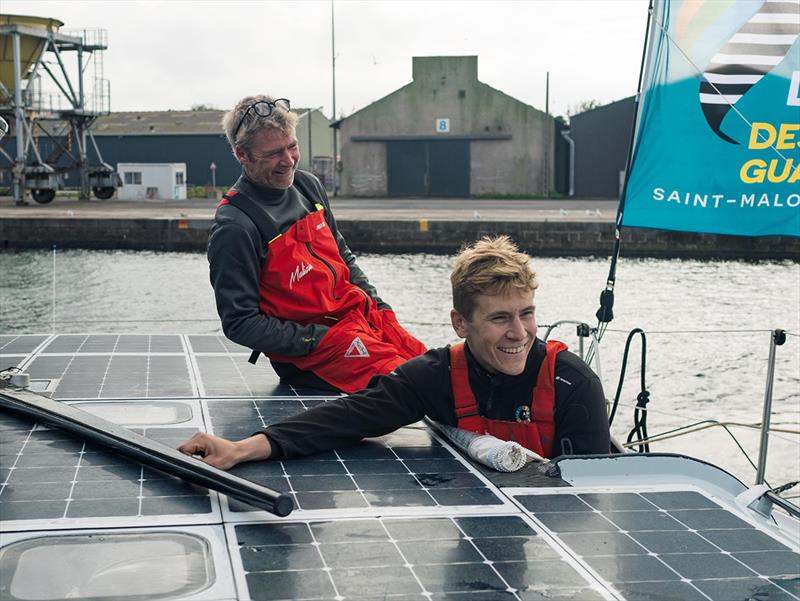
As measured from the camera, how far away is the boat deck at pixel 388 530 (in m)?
2.23

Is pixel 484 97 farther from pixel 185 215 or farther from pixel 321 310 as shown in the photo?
pixel 321 310

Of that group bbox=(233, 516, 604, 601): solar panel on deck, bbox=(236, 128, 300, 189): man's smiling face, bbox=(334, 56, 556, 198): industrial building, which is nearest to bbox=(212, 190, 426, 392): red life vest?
bbox=(236, 128, 300, 189): man's smiling face

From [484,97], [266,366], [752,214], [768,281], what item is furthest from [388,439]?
[484,97]

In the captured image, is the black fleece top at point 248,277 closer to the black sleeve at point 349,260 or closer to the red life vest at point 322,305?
the red life vest at point 322,305

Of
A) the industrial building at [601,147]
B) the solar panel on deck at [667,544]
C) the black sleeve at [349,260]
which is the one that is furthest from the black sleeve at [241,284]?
the industrial building at [601,147]

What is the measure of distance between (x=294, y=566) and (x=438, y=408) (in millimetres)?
1127

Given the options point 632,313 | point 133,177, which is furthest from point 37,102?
point 632,313

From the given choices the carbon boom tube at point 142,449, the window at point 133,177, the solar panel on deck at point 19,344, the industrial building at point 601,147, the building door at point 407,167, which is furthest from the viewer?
the building door at point 407,167

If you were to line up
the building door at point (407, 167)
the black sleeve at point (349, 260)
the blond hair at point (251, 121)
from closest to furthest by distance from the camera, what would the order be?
the blond hair at point (251, 121) → the black sleeve at point (349, 260) → the building door at point (407, 167)

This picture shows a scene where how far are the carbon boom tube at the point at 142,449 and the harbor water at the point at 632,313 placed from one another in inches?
154

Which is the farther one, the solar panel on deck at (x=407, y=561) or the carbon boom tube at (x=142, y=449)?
the carbon boom tube at (x=142, y=449)

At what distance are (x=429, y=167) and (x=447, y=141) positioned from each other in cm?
140

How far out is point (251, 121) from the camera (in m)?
4.11

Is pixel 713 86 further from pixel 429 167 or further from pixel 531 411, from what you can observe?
pixel 429 167
